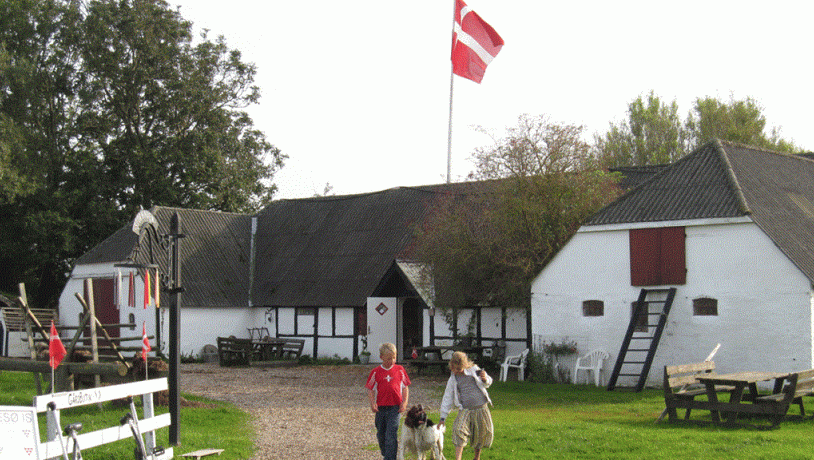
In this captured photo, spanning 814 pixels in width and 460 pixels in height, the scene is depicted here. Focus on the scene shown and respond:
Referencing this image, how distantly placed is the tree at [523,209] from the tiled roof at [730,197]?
1.44 m

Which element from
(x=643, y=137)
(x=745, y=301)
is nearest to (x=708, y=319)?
(x=745, y=301)

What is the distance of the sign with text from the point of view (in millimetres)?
7918

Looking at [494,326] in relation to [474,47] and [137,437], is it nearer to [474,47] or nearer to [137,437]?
[474,47]

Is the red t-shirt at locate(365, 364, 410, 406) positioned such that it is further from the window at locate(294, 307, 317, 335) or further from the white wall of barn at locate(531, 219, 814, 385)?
the window at locate(294, 307, 317, 335)

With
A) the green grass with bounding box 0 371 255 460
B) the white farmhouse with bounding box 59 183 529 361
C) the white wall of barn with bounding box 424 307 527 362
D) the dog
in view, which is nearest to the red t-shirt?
the dog

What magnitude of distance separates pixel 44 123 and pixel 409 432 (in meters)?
33.5

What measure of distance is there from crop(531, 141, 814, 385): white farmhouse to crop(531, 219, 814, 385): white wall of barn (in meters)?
0.02

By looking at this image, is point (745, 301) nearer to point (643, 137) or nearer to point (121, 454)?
point (121, 454)

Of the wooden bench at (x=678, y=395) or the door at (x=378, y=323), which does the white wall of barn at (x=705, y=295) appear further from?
the door at (x=378, y=323)

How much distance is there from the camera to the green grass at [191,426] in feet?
37.0

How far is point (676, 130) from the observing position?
49219mm

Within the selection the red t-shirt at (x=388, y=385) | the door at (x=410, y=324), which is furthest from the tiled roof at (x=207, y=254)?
the red t-shirt at (x=388, y=385)

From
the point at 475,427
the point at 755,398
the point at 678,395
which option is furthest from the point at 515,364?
the point at 475,427

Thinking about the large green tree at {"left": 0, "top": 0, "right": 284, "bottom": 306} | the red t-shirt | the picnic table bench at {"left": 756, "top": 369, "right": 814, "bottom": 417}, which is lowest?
the picnic table bench at {"left": 756, "top": 369, "right": 814, "bottom": 417}
